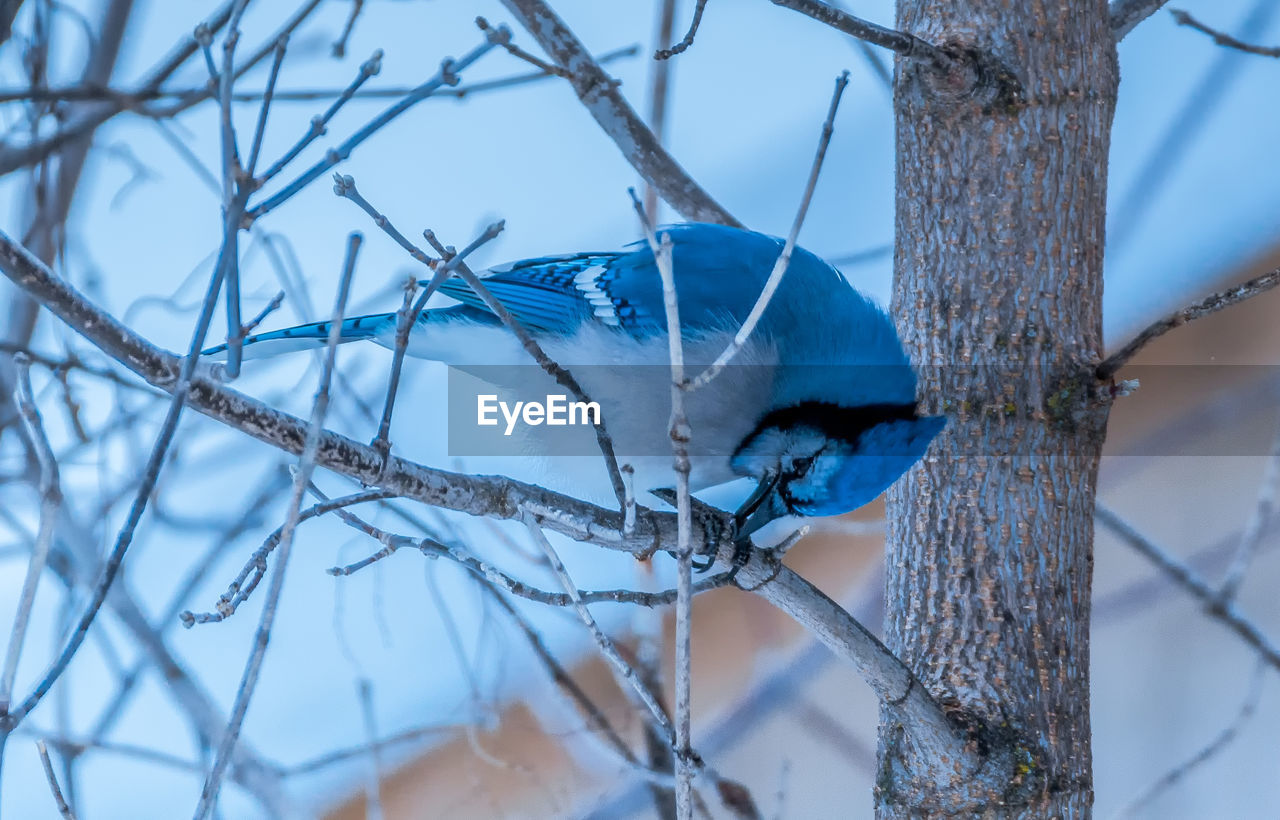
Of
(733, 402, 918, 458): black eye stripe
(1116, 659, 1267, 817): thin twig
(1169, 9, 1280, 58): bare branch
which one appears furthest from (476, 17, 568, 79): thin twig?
Result: (1116, 659, 1267, 817): thin twig

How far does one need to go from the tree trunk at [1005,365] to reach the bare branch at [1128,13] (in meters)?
0.14

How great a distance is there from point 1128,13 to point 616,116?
81 cm

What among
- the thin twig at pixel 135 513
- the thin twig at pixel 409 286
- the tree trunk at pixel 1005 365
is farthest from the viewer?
the tree trunk at pixel 1005 365

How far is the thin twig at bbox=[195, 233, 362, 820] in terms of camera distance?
0.77 meters

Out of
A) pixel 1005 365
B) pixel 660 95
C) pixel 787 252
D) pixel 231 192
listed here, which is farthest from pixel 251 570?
pixel 660 95

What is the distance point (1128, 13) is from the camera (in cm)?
165

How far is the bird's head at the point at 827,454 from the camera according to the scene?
4.82 ft

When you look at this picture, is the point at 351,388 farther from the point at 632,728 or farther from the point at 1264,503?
the point at 1264,503

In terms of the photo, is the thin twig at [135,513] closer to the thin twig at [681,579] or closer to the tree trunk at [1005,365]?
the thin twig at [681,579]

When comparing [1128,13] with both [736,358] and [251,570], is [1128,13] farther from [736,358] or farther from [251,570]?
[251,570]

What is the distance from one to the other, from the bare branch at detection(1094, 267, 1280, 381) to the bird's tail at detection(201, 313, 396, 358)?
106cm

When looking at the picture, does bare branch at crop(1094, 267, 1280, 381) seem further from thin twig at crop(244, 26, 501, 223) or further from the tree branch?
thin twig at crop(244, 26, 501, 223)

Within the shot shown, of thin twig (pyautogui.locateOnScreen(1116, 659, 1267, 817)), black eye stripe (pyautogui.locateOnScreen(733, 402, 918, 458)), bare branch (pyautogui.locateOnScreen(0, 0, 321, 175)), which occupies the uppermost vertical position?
bare branch (pyautogui.locateOnScreen(0, 0, 321, 175))

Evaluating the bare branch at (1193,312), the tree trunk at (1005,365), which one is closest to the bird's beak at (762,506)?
the tree trunk at (1005,365)
